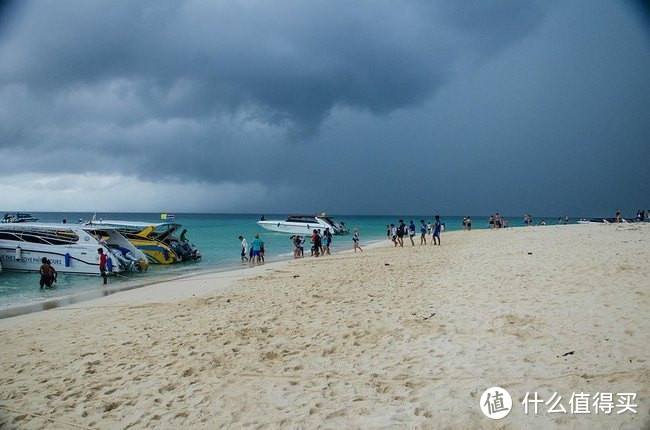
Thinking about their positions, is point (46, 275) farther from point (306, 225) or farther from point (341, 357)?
→ point (306, 225)

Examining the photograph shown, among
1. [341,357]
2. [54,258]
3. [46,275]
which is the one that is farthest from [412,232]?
[341,357]

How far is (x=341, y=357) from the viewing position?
5879mm

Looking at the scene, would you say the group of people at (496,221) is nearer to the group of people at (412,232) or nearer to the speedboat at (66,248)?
the group of people at (412,232)

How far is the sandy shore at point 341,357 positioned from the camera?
4.38 metres

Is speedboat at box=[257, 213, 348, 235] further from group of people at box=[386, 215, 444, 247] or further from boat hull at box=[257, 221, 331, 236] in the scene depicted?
group of people at box=[386, 215, 444, 247]

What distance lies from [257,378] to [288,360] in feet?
2.26

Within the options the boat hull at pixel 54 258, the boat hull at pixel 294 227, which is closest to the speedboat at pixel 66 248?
the boat hull at pixel 54 258

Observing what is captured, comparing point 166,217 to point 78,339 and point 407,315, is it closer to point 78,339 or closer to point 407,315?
point 78,339

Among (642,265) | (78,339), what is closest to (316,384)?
(78,339)

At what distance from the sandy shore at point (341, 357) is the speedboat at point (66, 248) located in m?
9.13

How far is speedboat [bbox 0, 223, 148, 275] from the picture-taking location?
62.7 ft

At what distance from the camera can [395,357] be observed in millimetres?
5719

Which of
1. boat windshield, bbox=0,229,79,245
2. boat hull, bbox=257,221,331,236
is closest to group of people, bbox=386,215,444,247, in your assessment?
boat hull, bbox=257,221,331,236

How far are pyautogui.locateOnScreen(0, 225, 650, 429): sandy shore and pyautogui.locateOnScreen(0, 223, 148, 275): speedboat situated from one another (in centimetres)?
913
